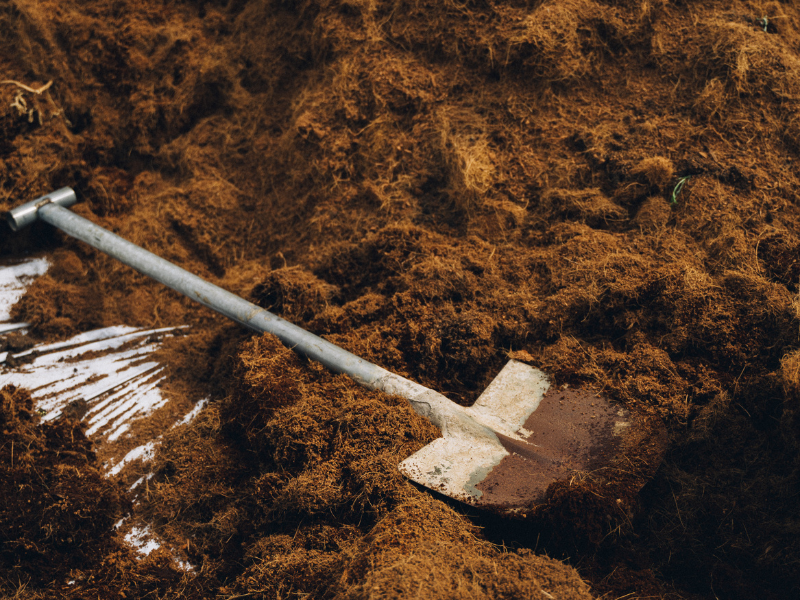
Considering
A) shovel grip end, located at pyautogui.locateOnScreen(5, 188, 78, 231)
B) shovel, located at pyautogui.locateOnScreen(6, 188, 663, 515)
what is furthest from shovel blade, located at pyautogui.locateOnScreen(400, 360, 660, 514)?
shovel grip end, located at pyautogui.locateOnScreen(5, 188, 78, 231)

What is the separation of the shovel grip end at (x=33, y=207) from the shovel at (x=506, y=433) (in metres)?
1.49

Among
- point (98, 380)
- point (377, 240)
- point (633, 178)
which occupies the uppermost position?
point (633, 178)

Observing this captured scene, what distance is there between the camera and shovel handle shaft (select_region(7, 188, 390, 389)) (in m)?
2.44

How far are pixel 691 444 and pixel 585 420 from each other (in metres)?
0.39

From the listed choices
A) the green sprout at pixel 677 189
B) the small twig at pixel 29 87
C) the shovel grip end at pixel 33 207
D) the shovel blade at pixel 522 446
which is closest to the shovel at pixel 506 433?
the shovel blade at pixel 522 446

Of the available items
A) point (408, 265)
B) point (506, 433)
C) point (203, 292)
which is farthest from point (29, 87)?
point (506, 433)

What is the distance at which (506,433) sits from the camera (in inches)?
88.4

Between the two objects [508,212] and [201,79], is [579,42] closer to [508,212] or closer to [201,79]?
[508,212]

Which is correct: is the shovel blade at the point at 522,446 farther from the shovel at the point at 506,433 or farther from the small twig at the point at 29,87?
the small twig at the point at 29,87

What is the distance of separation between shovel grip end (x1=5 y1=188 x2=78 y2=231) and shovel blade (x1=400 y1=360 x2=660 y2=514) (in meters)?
2.50

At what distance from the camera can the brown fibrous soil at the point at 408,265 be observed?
204 cm

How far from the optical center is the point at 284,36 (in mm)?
3551

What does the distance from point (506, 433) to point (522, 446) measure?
0.25 ft

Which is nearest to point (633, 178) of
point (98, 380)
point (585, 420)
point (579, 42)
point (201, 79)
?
point (579, 42)
